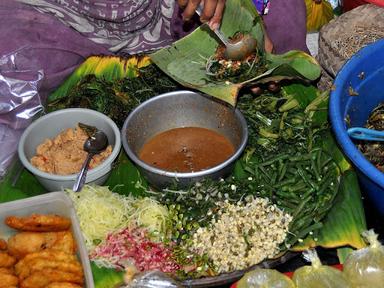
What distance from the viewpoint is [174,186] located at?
8.36 feet

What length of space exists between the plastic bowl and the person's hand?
672 millimetres

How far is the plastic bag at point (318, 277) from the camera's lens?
7.15 feet

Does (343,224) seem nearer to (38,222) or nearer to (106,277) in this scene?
(106,277)

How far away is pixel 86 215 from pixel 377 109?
4.94 ft

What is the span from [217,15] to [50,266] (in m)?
1.40

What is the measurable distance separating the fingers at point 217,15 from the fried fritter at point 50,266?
4.27 ft

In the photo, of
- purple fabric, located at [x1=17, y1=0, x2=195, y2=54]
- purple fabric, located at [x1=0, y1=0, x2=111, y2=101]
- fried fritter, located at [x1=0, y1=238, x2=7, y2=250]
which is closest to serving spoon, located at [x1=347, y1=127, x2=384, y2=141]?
purple fabric, located at [x1=17, y1=0, x2=195, y2=54]

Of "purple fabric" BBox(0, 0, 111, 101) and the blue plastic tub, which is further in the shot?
"purple fabric" BBox(0, 0, 111, 101)

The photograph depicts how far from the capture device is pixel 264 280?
219 cm

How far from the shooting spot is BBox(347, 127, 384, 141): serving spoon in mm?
2455

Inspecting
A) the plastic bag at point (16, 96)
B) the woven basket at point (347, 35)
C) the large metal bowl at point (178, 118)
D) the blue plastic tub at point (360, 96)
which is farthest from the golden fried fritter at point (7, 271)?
the woven basket at point (347, 35)

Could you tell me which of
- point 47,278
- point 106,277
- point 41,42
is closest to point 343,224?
point 106,277

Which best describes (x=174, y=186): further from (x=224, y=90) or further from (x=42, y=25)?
(x=42, y=25)

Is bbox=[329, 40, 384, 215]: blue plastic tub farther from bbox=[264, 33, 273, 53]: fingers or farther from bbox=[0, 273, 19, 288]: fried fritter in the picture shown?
bbox=[0, 273, 19, 288]: fried fritter
